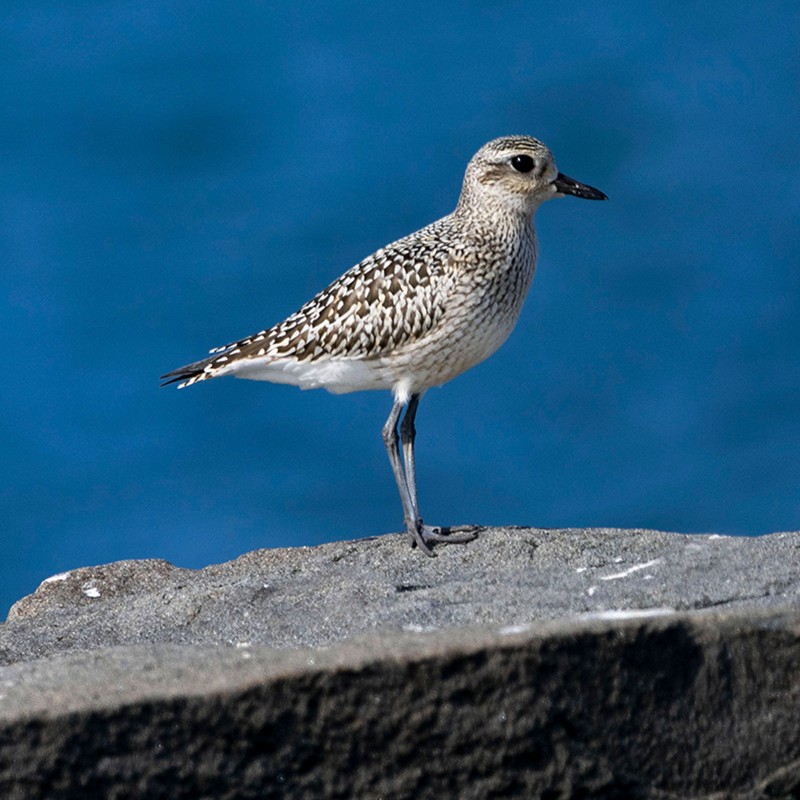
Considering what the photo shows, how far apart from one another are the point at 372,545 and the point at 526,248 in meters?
1.57

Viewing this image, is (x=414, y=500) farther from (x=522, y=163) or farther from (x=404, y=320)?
(x=522, y=163)

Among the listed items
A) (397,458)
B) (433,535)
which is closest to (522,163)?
(397,458)

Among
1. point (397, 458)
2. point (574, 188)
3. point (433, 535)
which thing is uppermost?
point (574, 188)

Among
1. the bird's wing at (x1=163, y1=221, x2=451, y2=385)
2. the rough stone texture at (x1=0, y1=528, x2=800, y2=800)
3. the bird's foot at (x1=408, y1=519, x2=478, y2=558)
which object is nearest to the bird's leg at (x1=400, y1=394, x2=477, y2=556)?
the bird's foot at (x1=408, y1=519, x2=478, y2=558)

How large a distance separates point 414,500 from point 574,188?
65.7 inches

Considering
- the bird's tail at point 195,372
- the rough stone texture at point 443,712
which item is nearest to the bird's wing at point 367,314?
the bird's tail at point 195,372

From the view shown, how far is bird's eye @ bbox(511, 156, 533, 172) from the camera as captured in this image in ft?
25.2

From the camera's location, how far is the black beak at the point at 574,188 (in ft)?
25.5

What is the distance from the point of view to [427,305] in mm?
7418

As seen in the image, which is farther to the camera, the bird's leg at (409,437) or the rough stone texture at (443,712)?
the bird's leg at (409,437)

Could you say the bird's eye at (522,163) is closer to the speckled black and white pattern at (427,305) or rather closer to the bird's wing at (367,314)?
the speckled black and white pattern at (427,305)

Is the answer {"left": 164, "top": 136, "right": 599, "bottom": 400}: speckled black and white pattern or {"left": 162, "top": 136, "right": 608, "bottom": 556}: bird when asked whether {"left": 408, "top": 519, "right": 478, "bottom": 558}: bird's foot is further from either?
{"left": 164, "top": 136, "right": 599, "bottom": 400}: speckled black and white pattern

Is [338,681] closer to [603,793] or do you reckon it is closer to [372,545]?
[603,793]

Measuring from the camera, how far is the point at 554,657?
469 cm
